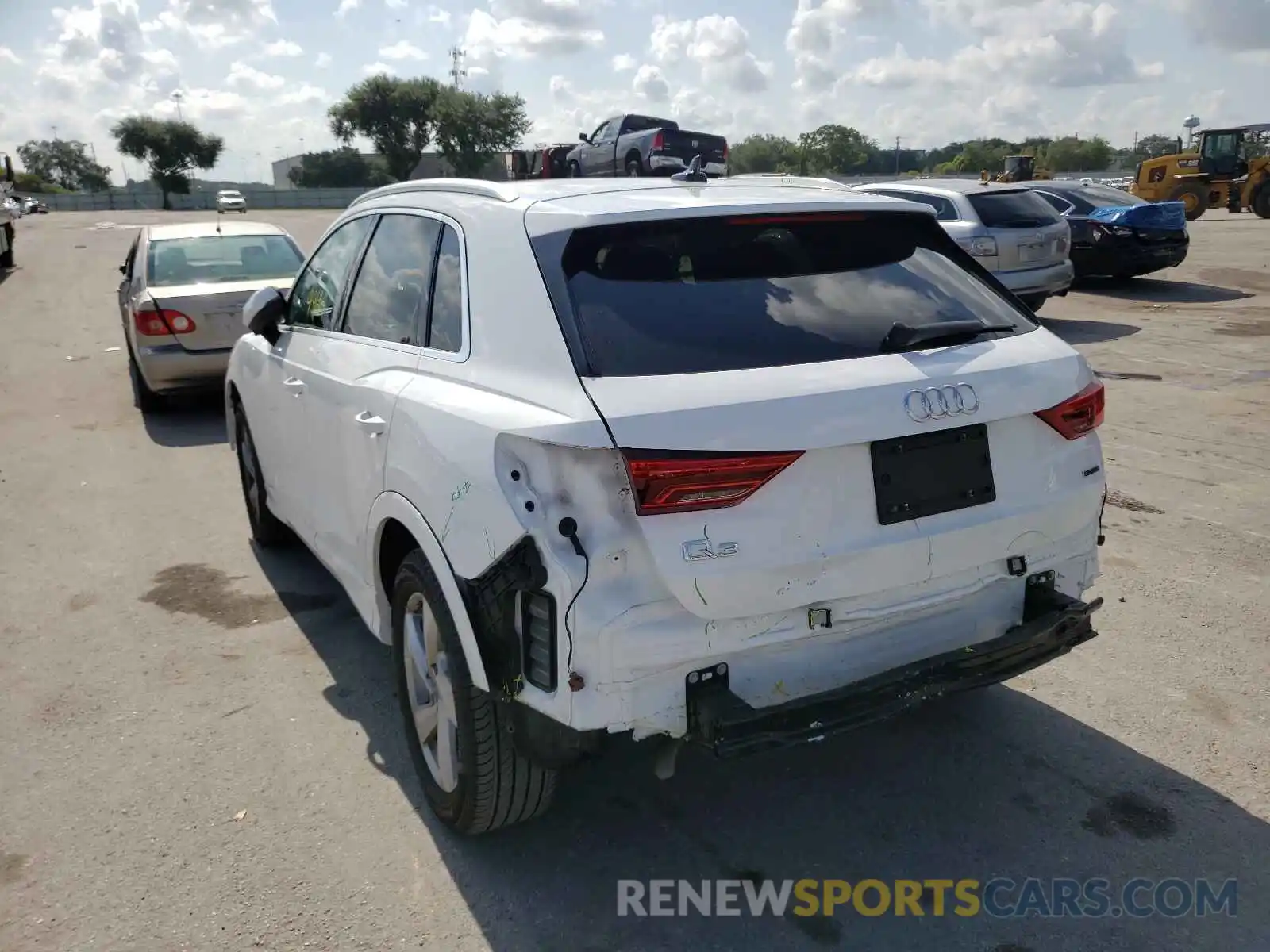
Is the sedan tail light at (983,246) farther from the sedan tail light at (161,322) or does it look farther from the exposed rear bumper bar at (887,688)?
the exposed rear bumper bar at (887,688)

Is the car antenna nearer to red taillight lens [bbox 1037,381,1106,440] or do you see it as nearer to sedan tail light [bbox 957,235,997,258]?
red taillight lens [bbox 1037,381,1106,440]

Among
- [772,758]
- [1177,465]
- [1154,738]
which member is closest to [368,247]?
[772,758]

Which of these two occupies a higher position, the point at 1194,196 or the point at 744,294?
the point at 744,294

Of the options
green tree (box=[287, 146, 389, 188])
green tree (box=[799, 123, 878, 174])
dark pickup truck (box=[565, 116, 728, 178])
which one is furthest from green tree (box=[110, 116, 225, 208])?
dark pickup truck (box=[565, 116, 728, 178])

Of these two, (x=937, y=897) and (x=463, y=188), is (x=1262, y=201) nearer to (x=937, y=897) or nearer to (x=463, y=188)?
(x=463, y=188)

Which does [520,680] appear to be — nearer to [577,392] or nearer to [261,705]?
[577,392]

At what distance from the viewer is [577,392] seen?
2.56 m

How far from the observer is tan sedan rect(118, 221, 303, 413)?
8688 mm

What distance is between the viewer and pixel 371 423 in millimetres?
3406

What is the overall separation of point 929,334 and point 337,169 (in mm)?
99883

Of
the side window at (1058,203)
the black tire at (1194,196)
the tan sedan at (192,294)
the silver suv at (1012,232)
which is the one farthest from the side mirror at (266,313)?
the black tire at (1194,196)

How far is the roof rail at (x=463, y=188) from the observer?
323 cm

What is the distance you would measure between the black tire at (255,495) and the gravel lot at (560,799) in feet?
0.43

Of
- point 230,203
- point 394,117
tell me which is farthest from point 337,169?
point 230,203
